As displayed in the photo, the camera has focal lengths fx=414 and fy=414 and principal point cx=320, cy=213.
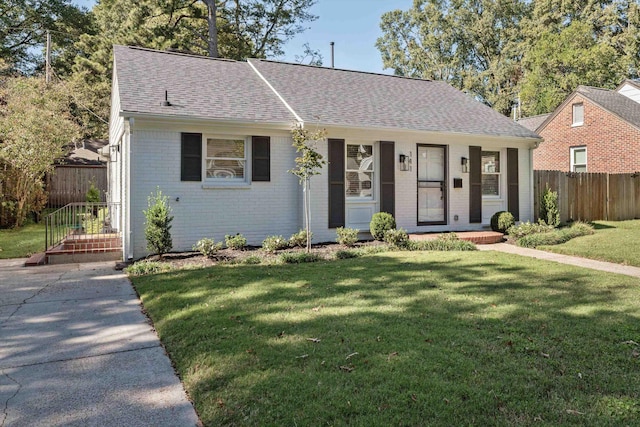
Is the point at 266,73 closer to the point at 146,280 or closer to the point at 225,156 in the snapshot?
the point at 225,156

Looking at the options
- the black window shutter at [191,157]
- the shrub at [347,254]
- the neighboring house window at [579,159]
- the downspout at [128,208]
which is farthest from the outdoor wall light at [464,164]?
the neighboring house window at [579,159]

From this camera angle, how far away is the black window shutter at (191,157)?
867 centimetres

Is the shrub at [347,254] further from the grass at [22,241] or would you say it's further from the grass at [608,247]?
the grass at [22,241]

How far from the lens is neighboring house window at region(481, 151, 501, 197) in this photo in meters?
12.0

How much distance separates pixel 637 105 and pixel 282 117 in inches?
775

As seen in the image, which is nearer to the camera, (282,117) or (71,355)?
(71,355)

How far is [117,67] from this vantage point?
33.7 feet

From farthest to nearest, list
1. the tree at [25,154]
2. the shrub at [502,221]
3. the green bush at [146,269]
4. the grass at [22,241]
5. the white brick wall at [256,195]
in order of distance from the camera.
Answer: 1. the tree at [25,154]
2. the shrub at [502,221]
3. the grass at [22,241]
4. the white brick wall at [256,195]
5. the green bush at [146,269]

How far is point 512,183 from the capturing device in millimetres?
12062

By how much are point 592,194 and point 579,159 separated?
6136 millimetres

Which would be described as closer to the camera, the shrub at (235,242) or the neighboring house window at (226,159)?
the shrub at (235,242)

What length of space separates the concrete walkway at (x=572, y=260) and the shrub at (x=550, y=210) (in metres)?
2.86

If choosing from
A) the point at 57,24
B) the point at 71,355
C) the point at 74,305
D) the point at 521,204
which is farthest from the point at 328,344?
the point at 57,24

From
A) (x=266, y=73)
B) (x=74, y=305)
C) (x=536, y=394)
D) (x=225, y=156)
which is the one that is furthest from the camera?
(x=266, y=73)
